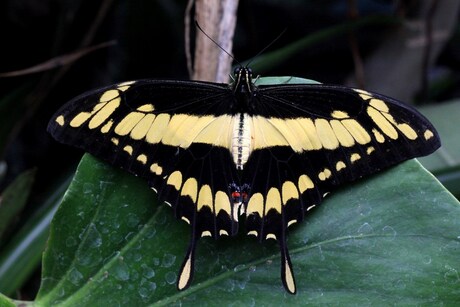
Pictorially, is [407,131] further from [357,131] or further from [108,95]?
[108,95]

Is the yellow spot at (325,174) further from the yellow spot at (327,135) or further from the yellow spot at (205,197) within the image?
the yellow spot at (205,197)

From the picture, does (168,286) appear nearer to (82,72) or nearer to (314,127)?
(314,127)

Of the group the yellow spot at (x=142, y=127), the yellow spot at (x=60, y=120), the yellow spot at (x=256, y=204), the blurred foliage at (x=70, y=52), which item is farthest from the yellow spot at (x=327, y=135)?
the blurred foliage at (x=70, y=52)

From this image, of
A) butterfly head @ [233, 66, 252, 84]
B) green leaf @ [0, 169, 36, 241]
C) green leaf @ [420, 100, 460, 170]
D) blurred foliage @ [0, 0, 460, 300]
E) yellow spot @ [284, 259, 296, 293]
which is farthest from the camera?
blurred foliage @ [0, 0, 460, 300]

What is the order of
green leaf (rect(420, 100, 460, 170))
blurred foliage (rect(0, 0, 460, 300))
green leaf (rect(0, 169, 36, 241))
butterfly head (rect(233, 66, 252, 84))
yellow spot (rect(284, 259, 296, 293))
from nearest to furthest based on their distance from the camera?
yellow spot (rect(284, 259, 296, 293)) < butterfly head (rect(233, 66, 252, 84)) < green leaf (rect(0, 169, 36, 241)) < green leaf (rect(420, 100, 460, 170)) < blurred foliage (rect(0, 0, 460, 300))

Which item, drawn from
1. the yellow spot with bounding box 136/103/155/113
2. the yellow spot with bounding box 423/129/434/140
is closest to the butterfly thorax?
the yellow spot with bounding box 136/103/155/113

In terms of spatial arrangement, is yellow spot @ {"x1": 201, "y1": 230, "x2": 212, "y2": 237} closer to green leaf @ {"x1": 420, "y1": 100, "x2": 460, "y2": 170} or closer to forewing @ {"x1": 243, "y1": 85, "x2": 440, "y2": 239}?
forewing @ {"x1": 243, "y1": 85, "x2": 440, "y2": 239}
